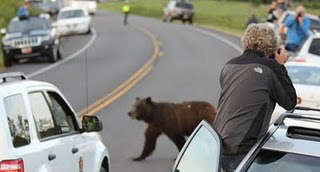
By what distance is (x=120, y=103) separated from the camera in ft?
57.0

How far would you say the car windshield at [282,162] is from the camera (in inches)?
181

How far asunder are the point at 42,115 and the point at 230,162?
191 cm

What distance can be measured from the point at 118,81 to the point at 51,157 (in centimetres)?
1579

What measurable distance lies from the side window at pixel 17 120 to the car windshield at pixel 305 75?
7.28m

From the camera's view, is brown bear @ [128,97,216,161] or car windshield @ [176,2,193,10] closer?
brown bear @ [128,97,216,161]

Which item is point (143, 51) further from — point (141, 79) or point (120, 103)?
point (120, 103)

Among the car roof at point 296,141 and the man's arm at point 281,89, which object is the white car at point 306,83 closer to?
the man's arm at point 281,89

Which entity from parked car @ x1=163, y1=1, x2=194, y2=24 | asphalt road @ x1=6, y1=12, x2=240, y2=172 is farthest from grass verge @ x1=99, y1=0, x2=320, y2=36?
asphalt road @ x1=6, y1=12, x2=240, y2=172

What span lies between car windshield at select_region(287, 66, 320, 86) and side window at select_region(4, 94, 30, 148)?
7280 mm

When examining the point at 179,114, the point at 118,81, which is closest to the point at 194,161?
the point at 179,114

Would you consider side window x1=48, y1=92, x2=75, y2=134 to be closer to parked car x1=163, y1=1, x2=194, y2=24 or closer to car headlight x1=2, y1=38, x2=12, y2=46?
car headlight x1=2, y1=38, x2=12, y2=46

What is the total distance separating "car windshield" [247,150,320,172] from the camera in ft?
15.0

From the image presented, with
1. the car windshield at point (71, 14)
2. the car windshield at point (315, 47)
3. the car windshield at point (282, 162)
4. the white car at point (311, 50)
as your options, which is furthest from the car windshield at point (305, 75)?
the car windshield at point (71, 14)

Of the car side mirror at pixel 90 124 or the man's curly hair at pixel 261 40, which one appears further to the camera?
the car side mirror at pixel 90 124
